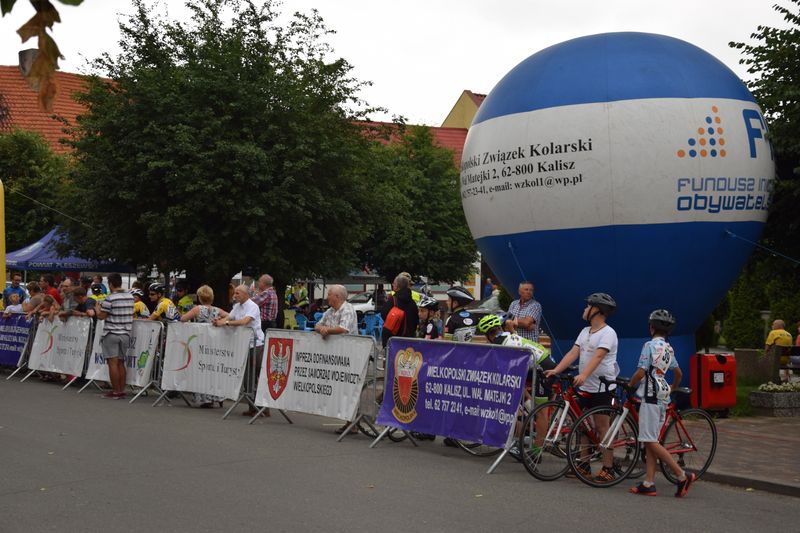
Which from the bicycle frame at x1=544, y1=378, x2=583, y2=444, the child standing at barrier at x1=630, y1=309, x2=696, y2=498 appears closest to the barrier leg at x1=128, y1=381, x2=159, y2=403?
the bicycle frame at x1=544, y1=378, x2=583, y2=444

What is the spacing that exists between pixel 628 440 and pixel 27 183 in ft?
105

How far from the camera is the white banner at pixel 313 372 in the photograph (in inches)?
453

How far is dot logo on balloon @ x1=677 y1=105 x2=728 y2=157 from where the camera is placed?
12609 millimetres

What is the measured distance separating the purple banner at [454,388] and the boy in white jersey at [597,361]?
683 mm

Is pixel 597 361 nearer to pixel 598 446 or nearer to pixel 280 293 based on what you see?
A: pixel 598 446

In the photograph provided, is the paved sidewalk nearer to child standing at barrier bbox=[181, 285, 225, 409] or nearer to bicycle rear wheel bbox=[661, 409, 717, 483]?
bicycle rear wheel bbox=[661, 409, 717, 483]

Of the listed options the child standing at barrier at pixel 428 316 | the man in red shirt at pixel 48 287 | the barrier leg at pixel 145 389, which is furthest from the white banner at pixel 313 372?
the man in red shirt at pixel 48 287

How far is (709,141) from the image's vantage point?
1273cm

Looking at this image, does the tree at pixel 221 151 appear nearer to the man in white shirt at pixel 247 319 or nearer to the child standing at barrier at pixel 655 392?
the man in white shirt at pixel 247 319

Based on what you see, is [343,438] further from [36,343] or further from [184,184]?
[184,184]

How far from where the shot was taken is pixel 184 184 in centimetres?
2112

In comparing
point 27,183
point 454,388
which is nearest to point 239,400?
point 454,388

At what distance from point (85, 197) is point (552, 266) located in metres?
13.1

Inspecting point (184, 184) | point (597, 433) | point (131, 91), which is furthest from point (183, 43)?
point (597, 433)
